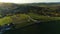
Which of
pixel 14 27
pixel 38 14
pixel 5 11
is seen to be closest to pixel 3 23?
pixel 14 27

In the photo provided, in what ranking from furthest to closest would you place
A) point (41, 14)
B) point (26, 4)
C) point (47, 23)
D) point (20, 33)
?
point (26, 4) < point (41, 14) < point (47, 23) < point (20, 33)

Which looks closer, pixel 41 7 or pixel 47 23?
pixel 47 23

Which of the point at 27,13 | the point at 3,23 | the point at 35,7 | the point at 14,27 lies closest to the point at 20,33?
the point at 14,27

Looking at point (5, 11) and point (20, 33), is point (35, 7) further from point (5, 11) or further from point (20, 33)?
point (20, 33)

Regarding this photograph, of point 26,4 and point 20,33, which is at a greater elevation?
point 26,4

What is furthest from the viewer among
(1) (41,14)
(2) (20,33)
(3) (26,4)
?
(3) (26,4)

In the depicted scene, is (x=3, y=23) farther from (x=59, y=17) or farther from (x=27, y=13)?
(x=59, y=17)

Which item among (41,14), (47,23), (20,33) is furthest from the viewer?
(41,14)
